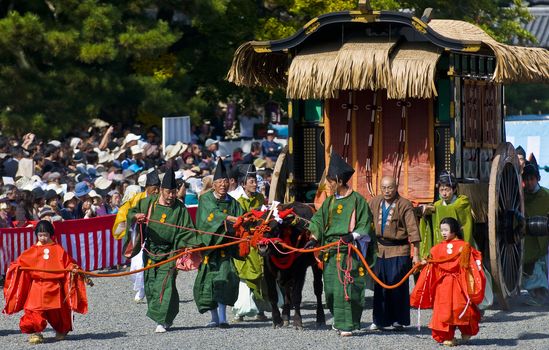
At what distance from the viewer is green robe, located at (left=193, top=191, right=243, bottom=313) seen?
11.9 metres

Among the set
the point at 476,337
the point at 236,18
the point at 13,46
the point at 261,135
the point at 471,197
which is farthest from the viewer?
the point at 261,135

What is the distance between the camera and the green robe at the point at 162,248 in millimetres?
11727

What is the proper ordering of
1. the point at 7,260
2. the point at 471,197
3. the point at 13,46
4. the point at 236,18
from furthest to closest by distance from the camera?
1. the point at 236,18
2. the point at 13,46
3. the point at 7,260
4. the point at 471,197

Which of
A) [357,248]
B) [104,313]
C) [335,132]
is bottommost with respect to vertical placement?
[104,313]

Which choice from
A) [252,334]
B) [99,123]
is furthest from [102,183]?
[99,123]

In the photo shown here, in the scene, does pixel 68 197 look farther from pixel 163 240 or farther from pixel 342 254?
pixel 342 254

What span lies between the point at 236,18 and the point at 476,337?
53.0 ft

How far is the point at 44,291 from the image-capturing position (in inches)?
436

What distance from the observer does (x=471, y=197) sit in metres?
12.9

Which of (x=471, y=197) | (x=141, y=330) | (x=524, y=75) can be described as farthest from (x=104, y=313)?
(x=524, y=75)

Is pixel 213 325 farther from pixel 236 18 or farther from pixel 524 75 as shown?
pixel 236 18

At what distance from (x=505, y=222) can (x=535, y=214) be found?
982 millimetres

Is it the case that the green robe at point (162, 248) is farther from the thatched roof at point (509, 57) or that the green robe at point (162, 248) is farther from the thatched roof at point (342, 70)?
the thatched roof at point (509, 57)

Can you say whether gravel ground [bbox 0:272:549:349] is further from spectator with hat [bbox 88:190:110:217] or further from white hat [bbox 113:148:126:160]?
white hat [bbox 113:148:126:160]
